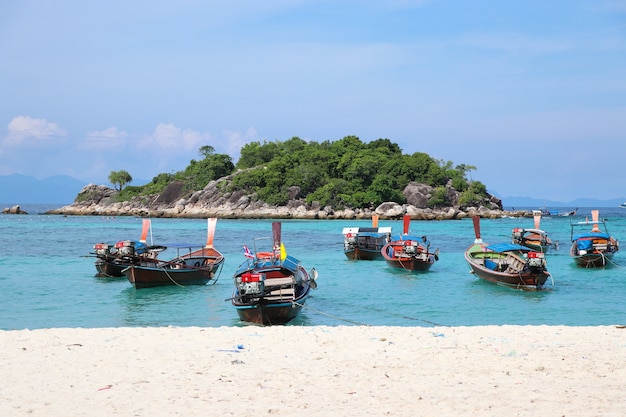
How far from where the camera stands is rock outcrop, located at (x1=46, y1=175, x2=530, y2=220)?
104m

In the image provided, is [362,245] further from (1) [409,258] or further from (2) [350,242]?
(1) [409,258]

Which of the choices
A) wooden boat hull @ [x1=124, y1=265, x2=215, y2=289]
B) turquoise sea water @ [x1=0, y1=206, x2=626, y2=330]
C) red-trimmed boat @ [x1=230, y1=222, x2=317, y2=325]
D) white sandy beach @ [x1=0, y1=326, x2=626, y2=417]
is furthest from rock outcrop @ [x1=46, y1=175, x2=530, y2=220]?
white sandy beach @ [x1=0, y1=326, x2=626, y2=417]

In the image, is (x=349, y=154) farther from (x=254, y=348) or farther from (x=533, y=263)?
(x=254, y=348)

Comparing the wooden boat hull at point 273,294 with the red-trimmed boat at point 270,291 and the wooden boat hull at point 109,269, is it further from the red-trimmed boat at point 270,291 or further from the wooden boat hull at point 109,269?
the wooden boat hull at point 109,269

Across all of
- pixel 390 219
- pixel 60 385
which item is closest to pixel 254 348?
pixel 60 385

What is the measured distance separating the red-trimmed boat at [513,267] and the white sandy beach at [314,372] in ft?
39.3

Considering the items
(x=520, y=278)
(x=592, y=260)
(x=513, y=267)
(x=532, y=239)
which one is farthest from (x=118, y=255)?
(x=532, y=239)

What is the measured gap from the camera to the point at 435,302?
25.2m

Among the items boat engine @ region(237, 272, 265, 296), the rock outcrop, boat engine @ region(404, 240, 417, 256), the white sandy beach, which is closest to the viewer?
the white sandy beach

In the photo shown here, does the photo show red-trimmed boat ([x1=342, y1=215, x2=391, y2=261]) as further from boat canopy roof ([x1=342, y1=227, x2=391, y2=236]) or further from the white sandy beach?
the white sandy beach

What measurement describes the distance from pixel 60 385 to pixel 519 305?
1849 cm

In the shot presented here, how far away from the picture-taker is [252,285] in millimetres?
18875

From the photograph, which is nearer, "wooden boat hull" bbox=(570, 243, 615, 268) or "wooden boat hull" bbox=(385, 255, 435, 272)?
"wooden boat hull" bbox=(385, 255, 435, 272)

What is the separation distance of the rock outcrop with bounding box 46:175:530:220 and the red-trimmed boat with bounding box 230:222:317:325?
78.9 meters
